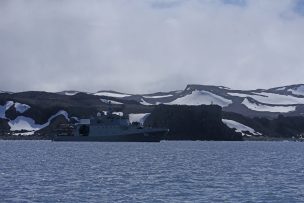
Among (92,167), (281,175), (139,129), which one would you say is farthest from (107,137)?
(281,175)

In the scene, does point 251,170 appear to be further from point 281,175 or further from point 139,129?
point 139,129

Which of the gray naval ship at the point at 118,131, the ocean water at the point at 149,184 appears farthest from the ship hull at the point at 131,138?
the ocean water at the point at 149,184

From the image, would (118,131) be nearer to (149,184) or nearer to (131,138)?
(131,138)

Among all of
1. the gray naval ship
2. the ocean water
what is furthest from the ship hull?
the ocean water

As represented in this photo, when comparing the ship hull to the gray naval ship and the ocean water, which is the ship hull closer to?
the gray naval ship

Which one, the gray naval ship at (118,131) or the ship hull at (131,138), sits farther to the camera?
the ship hull at (131,138)

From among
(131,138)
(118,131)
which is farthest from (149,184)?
(118,131)

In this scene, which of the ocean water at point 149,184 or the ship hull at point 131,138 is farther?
the ship hull at point 131,138

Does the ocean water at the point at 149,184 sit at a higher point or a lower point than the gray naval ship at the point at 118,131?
lower

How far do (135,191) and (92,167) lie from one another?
21.1 meters

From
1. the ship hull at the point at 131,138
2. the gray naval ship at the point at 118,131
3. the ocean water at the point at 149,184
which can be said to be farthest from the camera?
the ship hull at the point at 131,138

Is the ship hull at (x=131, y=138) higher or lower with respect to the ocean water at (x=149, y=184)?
higher

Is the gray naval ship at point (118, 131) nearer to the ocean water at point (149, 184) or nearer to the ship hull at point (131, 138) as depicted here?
the ship hull at point (131, 138)

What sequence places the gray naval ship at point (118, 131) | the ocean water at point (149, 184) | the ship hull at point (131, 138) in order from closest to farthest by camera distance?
the ocean water at point (149, 184), the gray naval ship at point (118, 131), the ship hull at point (131, 138)
